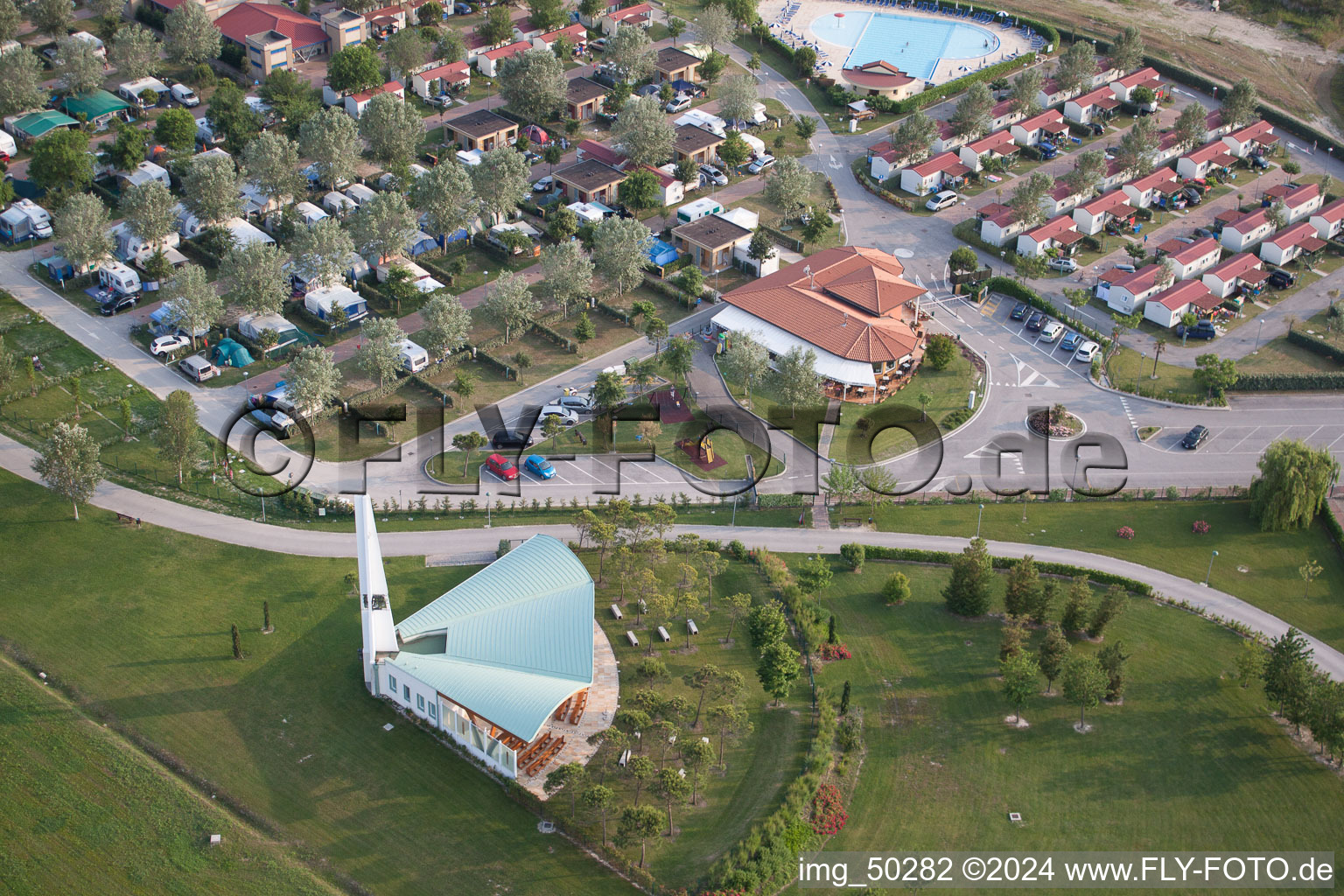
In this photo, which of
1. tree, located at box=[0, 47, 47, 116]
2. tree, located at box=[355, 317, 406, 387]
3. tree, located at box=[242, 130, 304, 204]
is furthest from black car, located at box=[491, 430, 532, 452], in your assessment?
tree, located at box=[0, 47, 47, 116]

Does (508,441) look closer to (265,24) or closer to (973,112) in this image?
(973,112)

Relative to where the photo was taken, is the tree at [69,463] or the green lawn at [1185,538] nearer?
the tree at [69,463]

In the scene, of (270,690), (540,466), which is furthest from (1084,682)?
(270,690)

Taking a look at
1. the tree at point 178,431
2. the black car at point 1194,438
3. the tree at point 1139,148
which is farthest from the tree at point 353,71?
the black car at point 1194,438

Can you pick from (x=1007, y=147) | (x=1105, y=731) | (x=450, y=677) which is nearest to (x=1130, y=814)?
(x=1105, y=731)

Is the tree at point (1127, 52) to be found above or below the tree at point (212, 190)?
above

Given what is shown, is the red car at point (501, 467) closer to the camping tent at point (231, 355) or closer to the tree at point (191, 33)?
the camping tent at point (231, 355)
